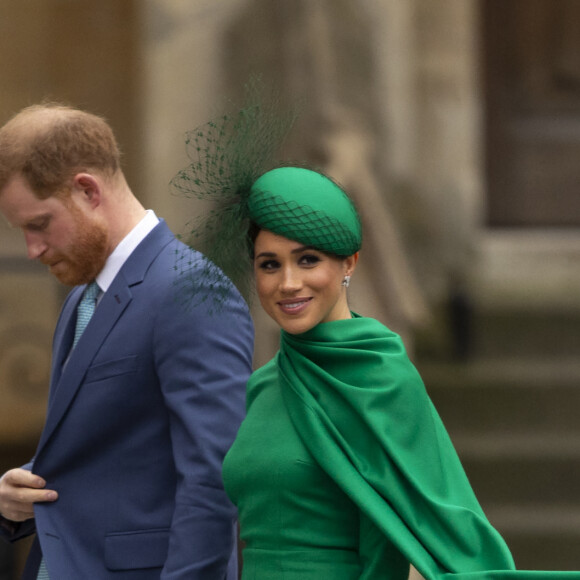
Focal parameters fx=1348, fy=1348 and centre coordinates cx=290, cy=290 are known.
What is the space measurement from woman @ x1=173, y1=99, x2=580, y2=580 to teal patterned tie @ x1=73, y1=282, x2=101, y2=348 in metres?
0.56

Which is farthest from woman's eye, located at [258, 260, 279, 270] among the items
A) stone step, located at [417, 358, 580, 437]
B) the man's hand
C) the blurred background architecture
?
stone step, located at [417, 358, 580, 437]

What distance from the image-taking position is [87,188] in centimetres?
298

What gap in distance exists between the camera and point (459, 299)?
26.2 feet

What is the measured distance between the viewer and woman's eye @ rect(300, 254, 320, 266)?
2586mm

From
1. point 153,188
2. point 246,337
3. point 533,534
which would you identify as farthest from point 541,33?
point 246,337

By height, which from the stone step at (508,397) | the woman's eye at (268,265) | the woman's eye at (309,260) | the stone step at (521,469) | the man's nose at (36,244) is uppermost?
the woman's eye at (309,260)

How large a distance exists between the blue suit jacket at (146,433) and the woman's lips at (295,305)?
292mm

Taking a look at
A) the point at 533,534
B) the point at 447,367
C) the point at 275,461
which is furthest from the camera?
the point at 447,367

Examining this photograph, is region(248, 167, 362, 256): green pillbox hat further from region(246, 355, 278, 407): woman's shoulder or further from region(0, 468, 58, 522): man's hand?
region(0, 468, 58, 522): man's hand

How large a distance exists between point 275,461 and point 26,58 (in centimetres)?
511

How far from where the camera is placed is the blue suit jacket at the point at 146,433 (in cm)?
279

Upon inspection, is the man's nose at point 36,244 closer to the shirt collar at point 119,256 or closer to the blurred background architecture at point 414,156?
the shirt collar at point 119,256

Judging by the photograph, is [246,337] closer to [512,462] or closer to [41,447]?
[41,447]

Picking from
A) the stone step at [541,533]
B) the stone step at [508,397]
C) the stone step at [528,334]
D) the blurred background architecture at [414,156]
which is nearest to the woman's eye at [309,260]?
the blurred background architecture at [414,156]
